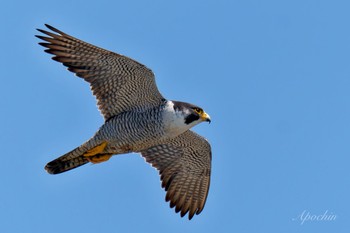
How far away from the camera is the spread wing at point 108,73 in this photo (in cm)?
1642

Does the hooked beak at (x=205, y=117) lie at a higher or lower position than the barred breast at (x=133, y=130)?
higher

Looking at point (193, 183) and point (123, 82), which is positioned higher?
point (123, 82)

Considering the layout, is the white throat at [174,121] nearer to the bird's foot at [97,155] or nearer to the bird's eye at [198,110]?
the bird's eye at [198,110]

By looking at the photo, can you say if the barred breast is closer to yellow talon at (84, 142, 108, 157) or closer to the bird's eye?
yellow talon at (84, 142, 108, 157)

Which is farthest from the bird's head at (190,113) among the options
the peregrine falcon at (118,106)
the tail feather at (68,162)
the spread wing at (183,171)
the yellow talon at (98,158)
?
the tail feather at (68,162)

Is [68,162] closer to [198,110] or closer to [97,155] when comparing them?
[97,155]

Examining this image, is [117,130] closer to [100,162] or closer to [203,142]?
[100,162]

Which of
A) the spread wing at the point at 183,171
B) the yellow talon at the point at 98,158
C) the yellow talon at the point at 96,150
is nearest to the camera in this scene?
the yellow talon at the point at 96,150

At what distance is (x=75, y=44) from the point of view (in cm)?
1653

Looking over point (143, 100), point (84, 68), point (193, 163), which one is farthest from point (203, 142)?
point (84, 68)

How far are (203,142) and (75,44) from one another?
11.2 ft

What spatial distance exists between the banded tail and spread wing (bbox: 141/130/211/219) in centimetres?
141

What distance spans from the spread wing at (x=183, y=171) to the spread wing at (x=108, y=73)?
161cm

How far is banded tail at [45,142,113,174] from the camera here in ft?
55.3
